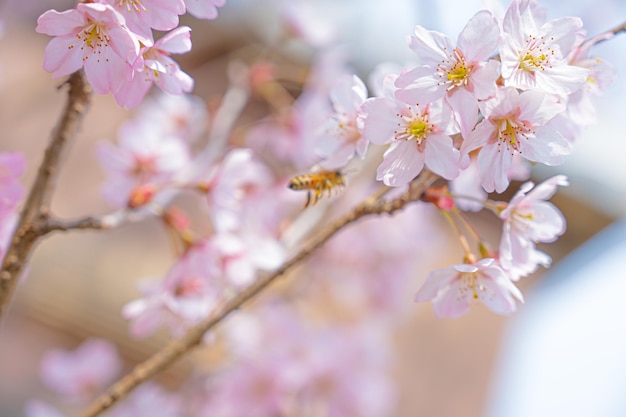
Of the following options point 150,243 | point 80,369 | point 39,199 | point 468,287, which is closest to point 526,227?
point 468,287

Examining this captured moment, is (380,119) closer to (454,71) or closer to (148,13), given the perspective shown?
(454,71)

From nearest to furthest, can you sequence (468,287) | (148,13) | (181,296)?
(148,13), (468,287), (181,296)

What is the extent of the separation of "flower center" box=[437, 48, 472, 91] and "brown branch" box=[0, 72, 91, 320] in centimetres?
30

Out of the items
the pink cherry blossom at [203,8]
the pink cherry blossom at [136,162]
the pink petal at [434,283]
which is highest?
the pink cherry blossom at [203,8]

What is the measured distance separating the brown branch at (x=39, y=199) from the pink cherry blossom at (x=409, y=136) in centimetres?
25

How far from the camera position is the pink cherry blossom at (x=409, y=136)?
0.46 meters

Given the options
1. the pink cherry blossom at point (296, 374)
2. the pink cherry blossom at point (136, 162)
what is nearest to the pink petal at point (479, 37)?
the pink cherry blossom at point (136, 162)

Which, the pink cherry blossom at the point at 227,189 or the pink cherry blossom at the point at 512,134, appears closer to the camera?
the pink cherry blossom at the point at 512,134

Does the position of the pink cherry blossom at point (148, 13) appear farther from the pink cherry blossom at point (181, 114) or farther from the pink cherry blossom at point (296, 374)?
the pink cherry blossom at point (296, 374)

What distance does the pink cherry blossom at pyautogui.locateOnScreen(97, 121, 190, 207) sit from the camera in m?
0.83

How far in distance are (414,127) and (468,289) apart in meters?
0.15

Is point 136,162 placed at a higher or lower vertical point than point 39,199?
lower

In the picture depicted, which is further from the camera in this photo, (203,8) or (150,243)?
(150,243)

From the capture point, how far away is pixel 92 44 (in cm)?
44
